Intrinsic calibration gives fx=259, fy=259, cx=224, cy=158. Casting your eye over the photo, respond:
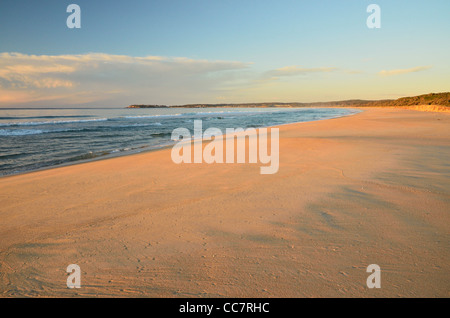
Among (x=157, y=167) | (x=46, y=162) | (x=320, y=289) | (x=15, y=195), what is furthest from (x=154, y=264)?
(x=46, y=162)

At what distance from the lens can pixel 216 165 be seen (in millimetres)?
7594

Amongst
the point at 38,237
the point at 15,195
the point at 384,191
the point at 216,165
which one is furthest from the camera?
the point at 216,165

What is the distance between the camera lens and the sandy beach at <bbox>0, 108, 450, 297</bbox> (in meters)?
2.48

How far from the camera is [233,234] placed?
343 centimetres

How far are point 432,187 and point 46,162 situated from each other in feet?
40.0

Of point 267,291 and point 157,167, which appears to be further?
point 157,167

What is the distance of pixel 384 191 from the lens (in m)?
4.80

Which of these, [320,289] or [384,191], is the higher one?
[384,191]

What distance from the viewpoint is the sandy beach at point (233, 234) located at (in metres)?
2.48
